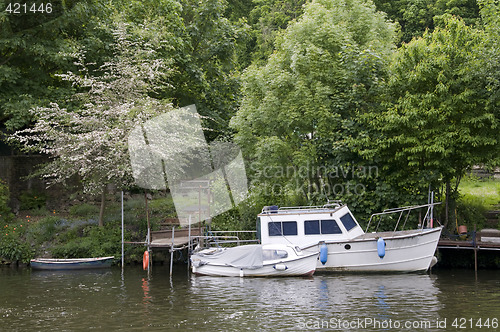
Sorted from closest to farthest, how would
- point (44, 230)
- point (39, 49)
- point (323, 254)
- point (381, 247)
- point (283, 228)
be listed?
1. point (381, 247)
2. point (323, 254)
3. point (283, 228)
4. point (44, 230)
5. point (39, 49)

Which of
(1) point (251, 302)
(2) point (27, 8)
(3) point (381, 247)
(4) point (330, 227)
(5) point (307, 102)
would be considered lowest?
(1) point (251, 302)

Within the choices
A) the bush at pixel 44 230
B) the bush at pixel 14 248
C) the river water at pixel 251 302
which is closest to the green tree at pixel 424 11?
the river water at pixel 251 302

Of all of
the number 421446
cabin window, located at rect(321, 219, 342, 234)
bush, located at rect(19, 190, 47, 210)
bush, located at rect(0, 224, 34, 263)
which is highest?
the number 421446

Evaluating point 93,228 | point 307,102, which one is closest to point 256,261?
point 307,102

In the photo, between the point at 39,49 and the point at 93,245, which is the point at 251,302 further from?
the point at 39,49

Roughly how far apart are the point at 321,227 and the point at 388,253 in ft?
10.1

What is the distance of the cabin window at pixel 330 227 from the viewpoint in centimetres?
2477

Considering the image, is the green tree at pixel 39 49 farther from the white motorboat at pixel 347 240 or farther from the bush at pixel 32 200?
the white motorboat at pixel 347 240

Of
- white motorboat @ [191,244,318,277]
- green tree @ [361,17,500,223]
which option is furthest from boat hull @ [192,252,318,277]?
green tree @ [361,17,500,223]

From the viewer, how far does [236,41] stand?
38031mm

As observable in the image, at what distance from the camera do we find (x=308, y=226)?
25109 mm

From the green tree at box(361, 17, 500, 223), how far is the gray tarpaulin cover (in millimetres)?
7268

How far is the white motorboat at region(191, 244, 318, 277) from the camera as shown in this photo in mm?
23844

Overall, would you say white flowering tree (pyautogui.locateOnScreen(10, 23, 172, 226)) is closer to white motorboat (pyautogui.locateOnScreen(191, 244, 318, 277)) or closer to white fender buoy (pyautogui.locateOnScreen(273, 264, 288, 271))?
white motorboat (pyautogui.locateOnScreen(191, 244, 318, 277))
